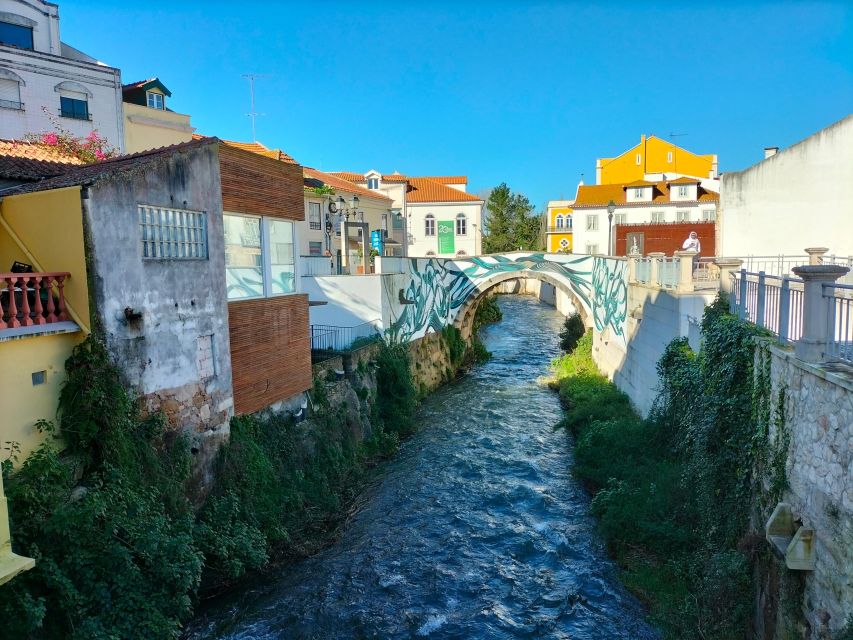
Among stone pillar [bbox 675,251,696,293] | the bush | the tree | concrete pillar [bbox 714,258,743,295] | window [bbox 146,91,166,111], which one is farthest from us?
the tree

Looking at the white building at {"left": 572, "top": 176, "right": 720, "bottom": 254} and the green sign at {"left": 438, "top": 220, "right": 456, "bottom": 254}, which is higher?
the white building at {"left": 572, "top": 176, "right": 720, "bottom": 254}

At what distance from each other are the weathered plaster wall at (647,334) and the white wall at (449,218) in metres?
27.7

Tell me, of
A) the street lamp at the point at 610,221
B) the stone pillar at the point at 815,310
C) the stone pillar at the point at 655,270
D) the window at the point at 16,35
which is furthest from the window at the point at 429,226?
the stone pillar at the point at 815,310

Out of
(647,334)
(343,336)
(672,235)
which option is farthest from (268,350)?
(672,235)

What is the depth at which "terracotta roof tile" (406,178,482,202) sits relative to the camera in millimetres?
49594

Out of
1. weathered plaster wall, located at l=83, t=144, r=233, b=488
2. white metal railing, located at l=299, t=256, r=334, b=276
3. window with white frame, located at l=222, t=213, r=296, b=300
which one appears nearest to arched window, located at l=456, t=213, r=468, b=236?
white metal railing, located at l=299, t=256, r=334, b=276

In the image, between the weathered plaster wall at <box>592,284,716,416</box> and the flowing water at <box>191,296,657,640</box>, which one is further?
the weathered plaster wall at <box>592,284,716,416</box>

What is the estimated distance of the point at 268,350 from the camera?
13375 mm

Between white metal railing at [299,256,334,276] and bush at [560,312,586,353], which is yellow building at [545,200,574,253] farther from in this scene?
white metal railing at [299,256,334,276]

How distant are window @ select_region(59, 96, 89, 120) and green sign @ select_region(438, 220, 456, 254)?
3033 cm

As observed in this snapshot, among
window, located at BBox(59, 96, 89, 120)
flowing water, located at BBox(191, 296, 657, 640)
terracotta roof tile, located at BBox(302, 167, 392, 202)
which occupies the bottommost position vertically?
flowing water, located at BBox(191, 296, 657, 640)

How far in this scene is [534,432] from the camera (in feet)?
64.0

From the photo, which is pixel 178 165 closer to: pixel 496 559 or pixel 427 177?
pixel 496 559

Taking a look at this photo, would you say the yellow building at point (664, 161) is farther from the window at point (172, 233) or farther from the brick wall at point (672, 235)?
the window at point (172, 233)
